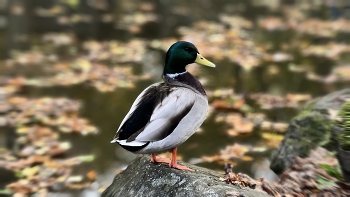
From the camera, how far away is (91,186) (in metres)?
3.96

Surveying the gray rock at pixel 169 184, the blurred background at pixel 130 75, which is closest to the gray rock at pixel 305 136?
the blurred background at pixel 130 75

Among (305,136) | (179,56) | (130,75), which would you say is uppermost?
(179,56)

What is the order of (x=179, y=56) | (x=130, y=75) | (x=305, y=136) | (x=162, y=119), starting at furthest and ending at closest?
(x=130, y=75)
(x=305, y=136)
(x=179, y=56)
(x=162, y=119)

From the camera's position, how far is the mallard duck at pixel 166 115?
2455 millimetres

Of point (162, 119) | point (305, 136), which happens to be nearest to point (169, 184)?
point (162, 119)

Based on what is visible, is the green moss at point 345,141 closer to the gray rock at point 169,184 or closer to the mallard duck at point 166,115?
the gray rock at point 169,184

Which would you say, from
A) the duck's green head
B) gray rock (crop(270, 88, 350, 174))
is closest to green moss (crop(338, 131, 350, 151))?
gray rock (crop(270, 88, 350, 174))

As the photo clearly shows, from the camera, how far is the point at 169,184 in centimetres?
261

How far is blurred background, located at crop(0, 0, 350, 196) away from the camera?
14.3 ft

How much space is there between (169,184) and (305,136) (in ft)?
5.64

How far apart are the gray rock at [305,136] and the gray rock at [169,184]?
121 centimetres

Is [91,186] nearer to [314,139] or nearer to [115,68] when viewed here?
[314,139]

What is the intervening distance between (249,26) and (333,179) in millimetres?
6498

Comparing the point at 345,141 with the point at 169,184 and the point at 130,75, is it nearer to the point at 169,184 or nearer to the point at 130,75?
the point at 169,184
